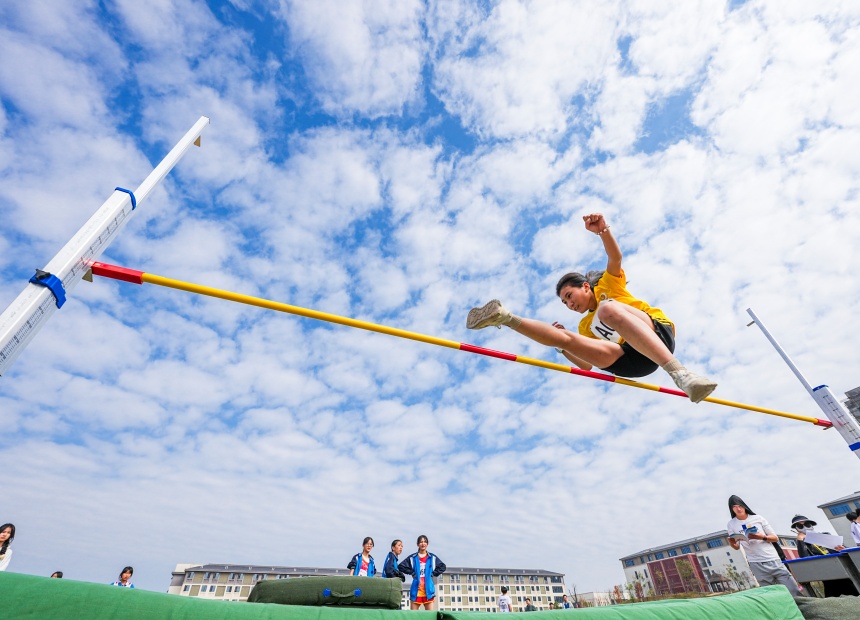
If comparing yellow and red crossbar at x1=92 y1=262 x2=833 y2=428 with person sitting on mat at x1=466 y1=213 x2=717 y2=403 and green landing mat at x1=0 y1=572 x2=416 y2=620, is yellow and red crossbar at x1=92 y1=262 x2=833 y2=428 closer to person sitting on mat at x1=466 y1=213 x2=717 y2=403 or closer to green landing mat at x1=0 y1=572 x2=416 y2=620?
person sitting on mat at x1=466 y1=213 x2=717 y2=403

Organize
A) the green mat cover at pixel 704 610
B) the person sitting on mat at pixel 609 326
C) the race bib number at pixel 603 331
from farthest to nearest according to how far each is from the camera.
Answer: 1. the race bib number at pixel 603 331
2. the person sitting on mat at pixel 609 326
3. the green mat cover at pixel 704 610

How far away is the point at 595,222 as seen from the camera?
145 inches

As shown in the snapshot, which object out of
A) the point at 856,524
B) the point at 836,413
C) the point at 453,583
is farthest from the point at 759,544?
the point at 453,583

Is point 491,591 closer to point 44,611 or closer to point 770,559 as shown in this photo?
point 770,559

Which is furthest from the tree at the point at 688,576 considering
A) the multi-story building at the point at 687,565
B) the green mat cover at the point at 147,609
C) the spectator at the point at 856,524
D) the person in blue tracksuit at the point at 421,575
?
the green mat cover at the point at 147,609

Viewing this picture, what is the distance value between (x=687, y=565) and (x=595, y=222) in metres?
Answer: 68.4

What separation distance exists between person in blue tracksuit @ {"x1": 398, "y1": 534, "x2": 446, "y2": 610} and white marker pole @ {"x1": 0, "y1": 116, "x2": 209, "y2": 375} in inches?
269

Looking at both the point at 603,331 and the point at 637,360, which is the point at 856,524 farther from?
the point at 603,331

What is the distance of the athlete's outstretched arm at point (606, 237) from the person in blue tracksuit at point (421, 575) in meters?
6.33

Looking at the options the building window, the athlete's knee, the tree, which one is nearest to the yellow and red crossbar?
the athlete's knee

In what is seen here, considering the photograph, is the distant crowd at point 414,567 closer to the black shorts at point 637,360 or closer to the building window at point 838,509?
the black shorts at point 637,360

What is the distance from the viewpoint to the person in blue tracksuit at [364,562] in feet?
26.1

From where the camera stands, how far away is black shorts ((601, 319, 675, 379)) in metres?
3.81

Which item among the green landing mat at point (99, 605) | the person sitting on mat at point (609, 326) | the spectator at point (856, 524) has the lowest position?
the green landing mat at point (99, 605)
